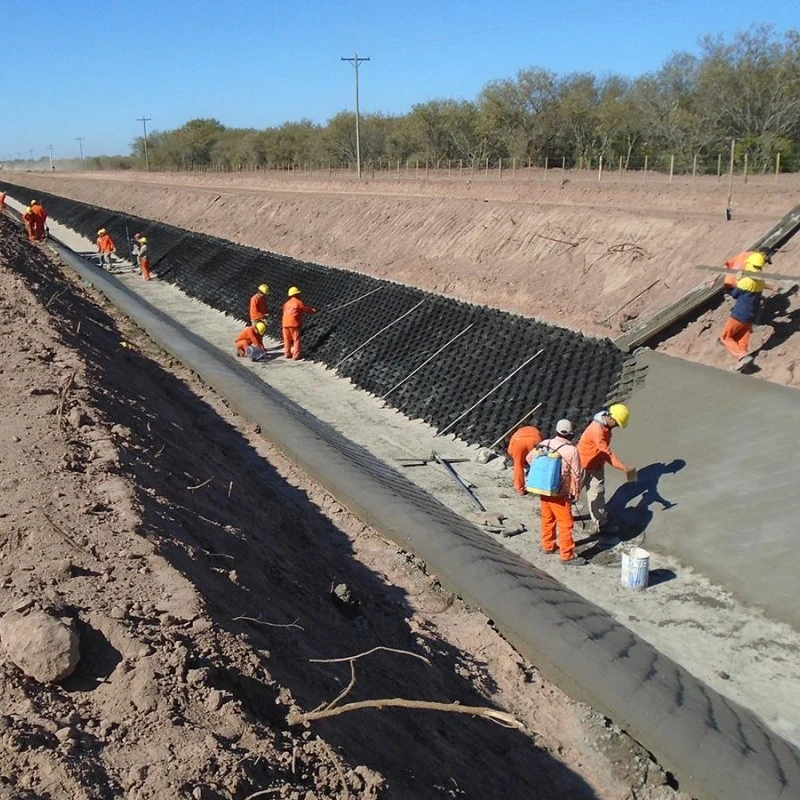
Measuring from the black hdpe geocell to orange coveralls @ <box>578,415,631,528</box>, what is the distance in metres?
1.16

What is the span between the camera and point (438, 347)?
14016mm

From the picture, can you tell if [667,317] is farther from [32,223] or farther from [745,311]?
[32,223]

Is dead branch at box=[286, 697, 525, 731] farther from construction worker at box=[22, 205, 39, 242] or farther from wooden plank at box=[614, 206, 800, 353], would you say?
construction worker at box=[22, 205, 39, 242]

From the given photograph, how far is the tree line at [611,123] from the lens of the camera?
3469 centimetres

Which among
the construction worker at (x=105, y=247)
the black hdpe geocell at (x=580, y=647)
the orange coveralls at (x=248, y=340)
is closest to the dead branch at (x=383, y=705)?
the black hdpe geocell at (x=580, y=647)

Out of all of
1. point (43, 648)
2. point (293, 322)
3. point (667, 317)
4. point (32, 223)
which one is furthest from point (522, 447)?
point (32, 223)

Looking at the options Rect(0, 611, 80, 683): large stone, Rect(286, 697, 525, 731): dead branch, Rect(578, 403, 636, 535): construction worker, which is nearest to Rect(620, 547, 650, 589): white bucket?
Rect(578, 403, 636, 535): construction worker

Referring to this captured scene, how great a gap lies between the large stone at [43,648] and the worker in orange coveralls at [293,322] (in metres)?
12.4

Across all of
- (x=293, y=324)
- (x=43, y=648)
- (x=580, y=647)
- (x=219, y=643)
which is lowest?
(x=580, y=647)

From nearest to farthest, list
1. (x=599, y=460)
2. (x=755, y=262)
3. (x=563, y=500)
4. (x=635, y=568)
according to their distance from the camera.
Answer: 1. (x=635, y=568)
2. (x=563, y=500)
3. (x=599, y=460)
4. (x=755, y=262)

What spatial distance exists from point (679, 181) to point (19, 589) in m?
25.7

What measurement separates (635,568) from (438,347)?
7091 mm

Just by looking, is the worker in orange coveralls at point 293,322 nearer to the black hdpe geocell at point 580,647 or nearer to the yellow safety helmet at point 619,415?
the black hdpe geocell at point 580,647

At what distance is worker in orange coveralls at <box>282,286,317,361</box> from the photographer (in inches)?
631
